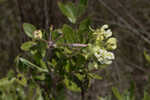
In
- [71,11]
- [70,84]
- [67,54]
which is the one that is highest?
[71,11]

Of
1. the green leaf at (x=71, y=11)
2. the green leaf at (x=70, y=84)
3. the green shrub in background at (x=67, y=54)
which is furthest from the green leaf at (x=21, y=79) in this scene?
the green leaf at (x=71, y=11)

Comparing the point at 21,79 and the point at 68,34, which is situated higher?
the point at 68,34

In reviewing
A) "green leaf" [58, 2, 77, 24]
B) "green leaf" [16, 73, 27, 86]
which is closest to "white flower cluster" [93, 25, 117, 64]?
"green leaf" [58, 2, 77, 24]

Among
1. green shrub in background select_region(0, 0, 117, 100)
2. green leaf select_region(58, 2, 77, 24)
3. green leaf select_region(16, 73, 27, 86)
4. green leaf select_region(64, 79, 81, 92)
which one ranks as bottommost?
green leaf select_region(64, 79, 81, 92)

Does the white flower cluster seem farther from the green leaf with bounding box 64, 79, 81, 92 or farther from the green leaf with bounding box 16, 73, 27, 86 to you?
the green leaf with bounding box 16, 73, 27, 86

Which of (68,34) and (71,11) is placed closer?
(68,34)

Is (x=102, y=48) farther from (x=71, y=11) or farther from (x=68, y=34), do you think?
(x=71, y=11)

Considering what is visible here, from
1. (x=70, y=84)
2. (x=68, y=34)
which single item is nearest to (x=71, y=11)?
(x=68, y=34)

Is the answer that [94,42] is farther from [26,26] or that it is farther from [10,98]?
[10,98]

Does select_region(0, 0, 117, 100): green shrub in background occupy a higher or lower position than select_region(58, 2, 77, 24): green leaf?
lower

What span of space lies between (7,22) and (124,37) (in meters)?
1.70

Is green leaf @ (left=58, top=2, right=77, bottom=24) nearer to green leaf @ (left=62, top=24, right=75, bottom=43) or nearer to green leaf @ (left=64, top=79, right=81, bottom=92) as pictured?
green leaf @ (left=62, top=24, right=75, bottom=43)

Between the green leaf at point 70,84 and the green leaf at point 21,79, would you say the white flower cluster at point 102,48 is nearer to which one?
the green leaf at point 70,84

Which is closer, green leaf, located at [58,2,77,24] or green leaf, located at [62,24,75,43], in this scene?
green leaf, located at [62,24,75,43]
